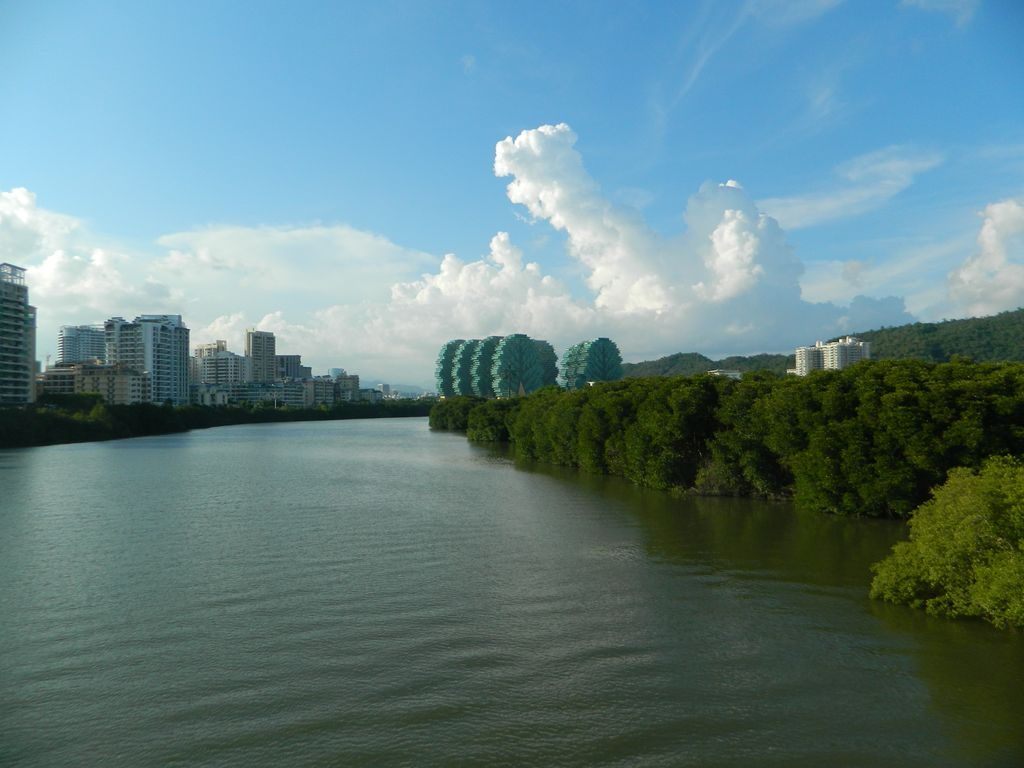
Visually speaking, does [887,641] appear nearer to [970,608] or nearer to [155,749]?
[970,608]

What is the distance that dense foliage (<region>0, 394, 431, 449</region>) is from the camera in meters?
60.5

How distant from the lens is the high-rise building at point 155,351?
124 metres

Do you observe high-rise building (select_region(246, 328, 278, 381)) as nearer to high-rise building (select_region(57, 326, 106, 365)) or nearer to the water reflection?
high-rise building (select_region(57, 326, 106, 365))

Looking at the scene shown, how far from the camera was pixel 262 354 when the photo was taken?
639 ft

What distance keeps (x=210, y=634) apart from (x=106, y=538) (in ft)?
34.0

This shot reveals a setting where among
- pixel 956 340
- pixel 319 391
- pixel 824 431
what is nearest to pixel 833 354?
pixel 956 340

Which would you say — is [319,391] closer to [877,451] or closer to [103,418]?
[103,418]

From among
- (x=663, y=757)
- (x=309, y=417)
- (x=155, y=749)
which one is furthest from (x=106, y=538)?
(x=309, y=417)

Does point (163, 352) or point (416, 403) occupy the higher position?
point (163, 352)

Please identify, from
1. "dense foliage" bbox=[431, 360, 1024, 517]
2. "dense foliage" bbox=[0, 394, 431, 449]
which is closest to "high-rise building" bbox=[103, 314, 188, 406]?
"dense foliage" bbox=[0, 394, 431, 449]

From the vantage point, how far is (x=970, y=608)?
13.4 m

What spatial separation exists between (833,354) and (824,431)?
3263 inches

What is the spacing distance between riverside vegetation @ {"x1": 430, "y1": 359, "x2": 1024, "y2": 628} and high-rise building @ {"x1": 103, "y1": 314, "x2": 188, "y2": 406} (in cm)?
10472

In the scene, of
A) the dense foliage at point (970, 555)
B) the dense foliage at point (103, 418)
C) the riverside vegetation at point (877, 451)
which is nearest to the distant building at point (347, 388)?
the dense foliage at point (103, 418)
